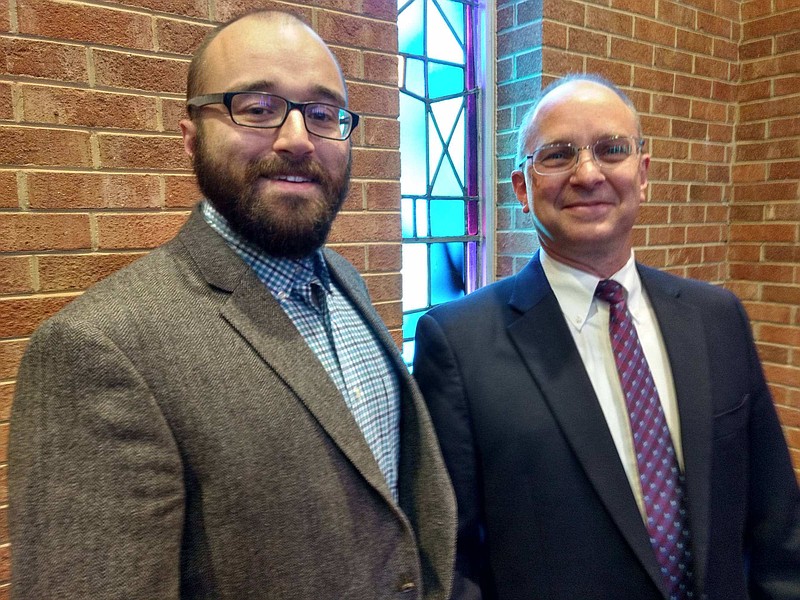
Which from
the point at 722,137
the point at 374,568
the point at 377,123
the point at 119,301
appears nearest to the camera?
the point at 119,301

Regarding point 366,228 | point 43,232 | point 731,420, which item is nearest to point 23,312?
point 43,232

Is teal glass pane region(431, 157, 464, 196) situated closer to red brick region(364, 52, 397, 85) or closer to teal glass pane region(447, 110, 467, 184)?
teal glass pane region(447, 110, 467, 184)

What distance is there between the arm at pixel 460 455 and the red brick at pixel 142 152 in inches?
34.7

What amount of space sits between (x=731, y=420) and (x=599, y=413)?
0.35 meters

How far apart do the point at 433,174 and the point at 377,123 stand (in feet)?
1.74

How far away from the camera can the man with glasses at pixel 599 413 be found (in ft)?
3.79

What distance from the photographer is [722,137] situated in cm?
283

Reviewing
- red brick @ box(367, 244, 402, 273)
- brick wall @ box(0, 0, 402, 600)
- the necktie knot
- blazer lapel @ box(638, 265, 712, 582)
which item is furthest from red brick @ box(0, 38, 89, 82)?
blazer lapel @ box(638, 265, 712, 582)

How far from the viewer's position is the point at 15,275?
1.34 metres

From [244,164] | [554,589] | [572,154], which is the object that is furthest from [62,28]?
[554,589]

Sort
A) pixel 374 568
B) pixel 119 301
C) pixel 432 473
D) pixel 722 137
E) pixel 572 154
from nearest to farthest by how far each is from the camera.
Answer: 1. pixel 119 301
2. pixel 374 568
3. pixel 432 473
4. pixel 572 154
5. pixel 722 137

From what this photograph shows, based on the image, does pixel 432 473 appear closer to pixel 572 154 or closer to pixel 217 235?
pixel 217 235

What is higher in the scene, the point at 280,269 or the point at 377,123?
the point at 377,123

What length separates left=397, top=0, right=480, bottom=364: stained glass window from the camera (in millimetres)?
2254
